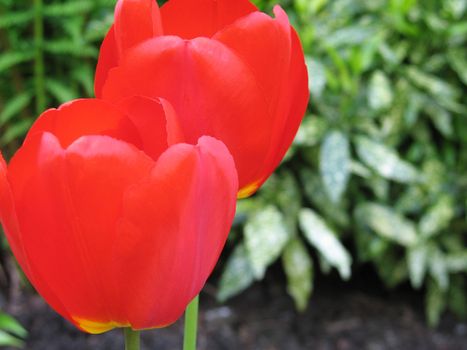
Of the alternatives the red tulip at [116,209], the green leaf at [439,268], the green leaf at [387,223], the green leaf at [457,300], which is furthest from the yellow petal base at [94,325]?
the green leaf at [457,300]

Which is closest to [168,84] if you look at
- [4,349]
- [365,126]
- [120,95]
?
[120,95]

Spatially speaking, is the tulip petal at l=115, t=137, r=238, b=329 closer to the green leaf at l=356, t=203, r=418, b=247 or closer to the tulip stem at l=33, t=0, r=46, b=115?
the tulip stem at l=33, t=0, r=46, b=115

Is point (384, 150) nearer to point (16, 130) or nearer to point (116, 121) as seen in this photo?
point (16, 130)

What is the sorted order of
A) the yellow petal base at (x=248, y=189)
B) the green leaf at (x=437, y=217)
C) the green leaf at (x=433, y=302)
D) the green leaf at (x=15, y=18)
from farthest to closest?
the green leaf at (x=433, y=302), the green leaf at (x=437, y=217), the green leaf at (x=15, y=18), the yellow petal base at (x=248, y=189)

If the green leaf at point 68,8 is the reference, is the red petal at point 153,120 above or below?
above

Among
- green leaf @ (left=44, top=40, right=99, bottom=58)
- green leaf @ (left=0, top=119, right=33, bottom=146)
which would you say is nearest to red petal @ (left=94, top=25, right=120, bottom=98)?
green leaf @ (left=44, top=40, right=99, bottom=58)

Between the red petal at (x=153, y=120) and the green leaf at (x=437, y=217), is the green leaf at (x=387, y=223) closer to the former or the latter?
the green leaf at (x=437, y=217)

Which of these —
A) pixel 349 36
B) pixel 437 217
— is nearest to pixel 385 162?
pixel 437 217
